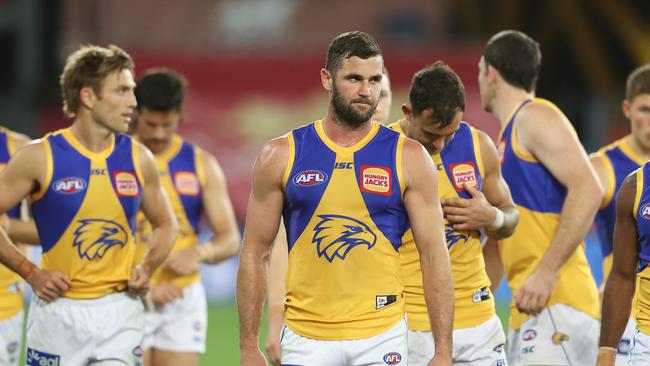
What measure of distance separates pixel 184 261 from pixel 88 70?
1.98 m

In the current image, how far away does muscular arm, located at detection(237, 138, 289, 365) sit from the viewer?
5.69 metres

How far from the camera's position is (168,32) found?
23125mm

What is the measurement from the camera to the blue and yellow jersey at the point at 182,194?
28.5ft

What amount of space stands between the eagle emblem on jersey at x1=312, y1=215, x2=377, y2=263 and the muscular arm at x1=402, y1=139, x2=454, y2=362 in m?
0.24

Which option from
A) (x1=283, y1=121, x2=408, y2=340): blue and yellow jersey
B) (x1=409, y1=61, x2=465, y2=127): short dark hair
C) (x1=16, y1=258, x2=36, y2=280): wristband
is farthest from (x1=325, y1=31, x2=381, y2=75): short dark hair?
(x1=16, y1=258, x2=36, y2=280): wristband

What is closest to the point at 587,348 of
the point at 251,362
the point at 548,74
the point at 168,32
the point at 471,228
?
the point at 471,228

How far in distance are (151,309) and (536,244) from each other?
290cm

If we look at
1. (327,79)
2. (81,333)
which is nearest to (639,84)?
(327,79)

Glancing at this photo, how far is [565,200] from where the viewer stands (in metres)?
→ 7.16

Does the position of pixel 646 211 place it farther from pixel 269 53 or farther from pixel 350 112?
pixel 269 53

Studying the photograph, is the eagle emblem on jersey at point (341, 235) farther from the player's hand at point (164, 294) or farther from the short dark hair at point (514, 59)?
the player's hand at point (164, 294)

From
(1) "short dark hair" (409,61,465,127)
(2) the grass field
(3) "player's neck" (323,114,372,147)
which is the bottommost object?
(2) the grass field

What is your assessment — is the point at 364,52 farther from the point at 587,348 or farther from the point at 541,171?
the point at 587,348

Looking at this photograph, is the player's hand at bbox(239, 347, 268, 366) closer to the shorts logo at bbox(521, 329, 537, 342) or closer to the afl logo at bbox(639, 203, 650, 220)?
the afl logo at bbox(639, 203, 650, 220)
